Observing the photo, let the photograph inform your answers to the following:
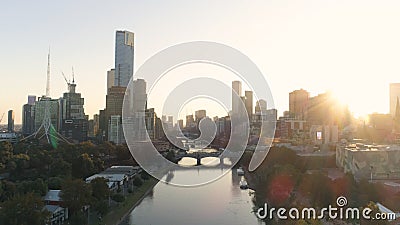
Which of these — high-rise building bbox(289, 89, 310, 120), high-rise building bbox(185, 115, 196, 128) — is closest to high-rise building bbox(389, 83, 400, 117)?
high-rise building bbox(289, 89, 310, 120)

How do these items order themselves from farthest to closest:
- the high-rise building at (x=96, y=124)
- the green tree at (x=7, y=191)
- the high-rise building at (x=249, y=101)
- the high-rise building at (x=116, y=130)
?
the high-rise building at (x=96, y=124), the high-rise building at (x=249, y=101), the high-rise building at (x=116, y=130), the green tree at (x=7, y=191)

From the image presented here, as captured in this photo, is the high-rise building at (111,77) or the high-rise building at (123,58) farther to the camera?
the high-rise building at (111,77)

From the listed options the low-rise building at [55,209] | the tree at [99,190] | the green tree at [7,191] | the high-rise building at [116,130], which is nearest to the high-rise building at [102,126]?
the high-rise building at [116,130]

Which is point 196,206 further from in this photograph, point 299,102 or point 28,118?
point 28,118

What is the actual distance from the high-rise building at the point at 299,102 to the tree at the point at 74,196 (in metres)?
15.7

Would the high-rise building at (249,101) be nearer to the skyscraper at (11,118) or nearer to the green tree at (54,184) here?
the green tree at (54,184)

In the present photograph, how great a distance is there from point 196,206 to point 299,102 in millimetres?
14816

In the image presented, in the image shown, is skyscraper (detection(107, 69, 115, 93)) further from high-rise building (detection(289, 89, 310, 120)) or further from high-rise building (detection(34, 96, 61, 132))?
high-rise building (detection(289, 89, 310, 120))

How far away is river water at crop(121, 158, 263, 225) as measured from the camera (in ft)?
16.8

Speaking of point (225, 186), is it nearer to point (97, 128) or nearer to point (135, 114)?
point (135, 114)

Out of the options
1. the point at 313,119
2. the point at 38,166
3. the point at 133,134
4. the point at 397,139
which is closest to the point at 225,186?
the point at 38,166

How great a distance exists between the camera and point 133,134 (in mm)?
12641

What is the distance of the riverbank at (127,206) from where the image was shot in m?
4.93

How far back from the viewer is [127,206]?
5.77 meters
